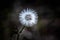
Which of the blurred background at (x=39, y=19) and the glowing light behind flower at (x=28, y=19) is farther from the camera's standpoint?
the blurred background at (x=39, y=19)

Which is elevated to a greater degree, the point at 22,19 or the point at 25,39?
the point at 22,19

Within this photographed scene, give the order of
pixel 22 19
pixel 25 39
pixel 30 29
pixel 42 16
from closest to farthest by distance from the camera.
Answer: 1. pixel 22 19
2. pixel 25 39
3. pixel 30 29
4. pixel 42 16

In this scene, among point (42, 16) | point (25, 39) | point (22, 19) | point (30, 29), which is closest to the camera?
point (22, 19)

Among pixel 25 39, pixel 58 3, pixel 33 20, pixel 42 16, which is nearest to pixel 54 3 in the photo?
pixel 58 3

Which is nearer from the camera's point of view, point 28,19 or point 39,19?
point 28,19

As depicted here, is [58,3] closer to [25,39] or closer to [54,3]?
[54,3]

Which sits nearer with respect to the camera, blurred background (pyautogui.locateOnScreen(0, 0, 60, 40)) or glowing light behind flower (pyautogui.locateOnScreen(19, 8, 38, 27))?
glowing light behind flower (pyautogui.locateOnScreen(19, 8, 38, 27))

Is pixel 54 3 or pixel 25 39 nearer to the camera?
pixel 25 39
